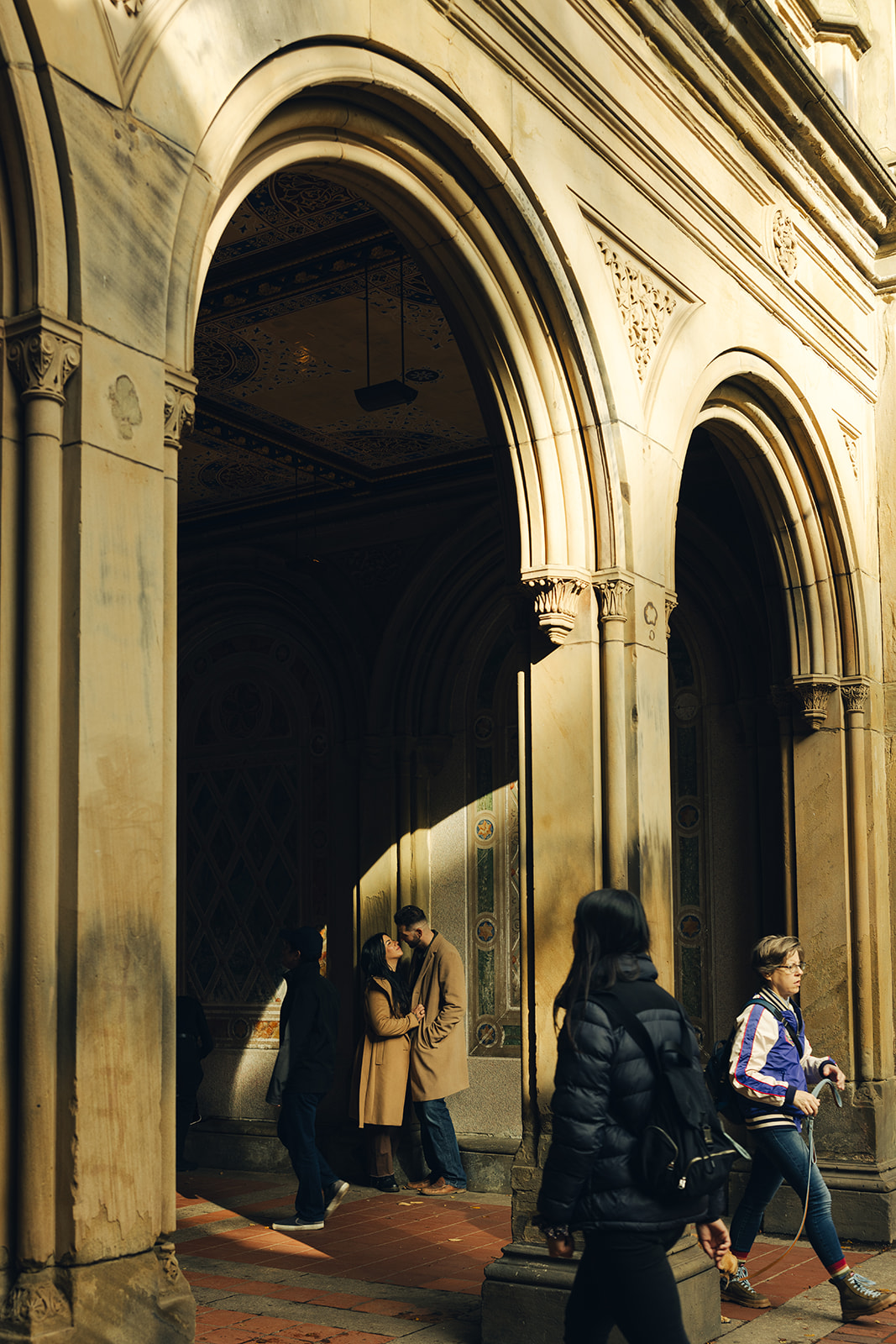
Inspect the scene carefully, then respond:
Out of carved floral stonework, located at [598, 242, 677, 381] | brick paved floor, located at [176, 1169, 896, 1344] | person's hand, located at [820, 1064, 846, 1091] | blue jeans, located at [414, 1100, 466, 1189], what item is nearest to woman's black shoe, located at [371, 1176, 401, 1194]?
brick paved floor, located at [176, 1169, 896, 1344]

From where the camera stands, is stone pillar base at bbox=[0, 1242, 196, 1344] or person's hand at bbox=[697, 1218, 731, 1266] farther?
person's hand at bbox=[697, 1218, 731, 1266]

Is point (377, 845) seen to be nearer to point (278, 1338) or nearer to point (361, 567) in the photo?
point (361, 567)

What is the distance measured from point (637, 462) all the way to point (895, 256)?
4079 mm

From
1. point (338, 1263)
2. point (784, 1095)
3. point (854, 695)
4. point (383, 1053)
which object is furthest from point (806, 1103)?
point (383, 1053)

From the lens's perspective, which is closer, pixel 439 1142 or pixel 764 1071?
pixel 764 1071

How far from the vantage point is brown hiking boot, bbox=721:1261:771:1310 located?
5785mm

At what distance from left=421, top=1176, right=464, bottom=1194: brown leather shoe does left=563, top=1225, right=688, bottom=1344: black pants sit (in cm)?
591

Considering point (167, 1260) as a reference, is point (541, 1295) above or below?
below

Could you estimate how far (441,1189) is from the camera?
8984 millimetres

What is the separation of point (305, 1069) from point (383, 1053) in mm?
1332

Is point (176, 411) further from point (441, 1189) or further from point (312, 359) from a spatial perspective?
point (441, 1189)

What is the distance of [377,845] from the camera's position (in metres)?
10.1

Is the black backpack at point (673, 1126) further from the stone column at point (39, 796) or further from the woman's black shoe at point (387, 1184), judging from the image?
the woman's black shoe at point (387, 1184)

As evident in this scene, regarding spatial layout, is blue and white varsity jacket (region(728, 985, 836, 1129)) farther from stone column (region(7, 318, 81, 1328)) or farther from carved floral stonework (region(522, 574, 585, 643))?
stone column (region(7, 318, 81, 1328))
